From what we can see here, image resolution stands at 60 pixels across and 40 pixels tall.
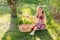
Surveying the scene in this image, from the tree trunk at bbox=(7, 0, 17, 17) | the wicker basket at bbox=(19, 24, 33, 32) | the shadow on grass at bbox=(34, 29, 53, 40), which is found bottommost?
the shadow on grass at bbox=(34, 29, 53, 40)

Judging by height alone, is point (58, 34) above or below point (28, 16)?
below

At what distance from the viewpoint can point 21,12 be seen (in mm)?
1564

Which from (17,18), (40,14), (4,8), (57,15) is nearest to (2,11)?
(4,8)

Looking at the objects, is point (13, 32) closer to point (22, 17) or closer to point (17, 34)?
point (17, 34)

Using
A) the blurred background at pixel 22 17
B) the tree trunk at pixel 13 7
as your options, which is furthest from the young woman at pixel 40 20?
the tree trunk at pixel 13 7

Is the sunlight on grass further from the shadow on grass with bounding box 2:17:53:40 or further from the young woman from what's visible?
the young woman

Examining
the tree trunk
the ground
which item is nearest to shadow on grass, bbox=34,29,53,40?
the ground

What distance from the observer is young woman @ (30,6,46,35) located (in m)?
1.57

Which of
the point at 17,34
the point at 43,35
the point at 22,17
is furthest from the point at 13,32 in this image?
the point at 43,35

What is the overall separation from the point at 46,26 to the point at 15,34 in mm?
251

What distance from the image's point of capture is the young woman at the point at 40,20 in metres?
1.57

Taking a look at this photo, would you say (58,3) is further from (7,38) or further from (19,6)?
(7,38)

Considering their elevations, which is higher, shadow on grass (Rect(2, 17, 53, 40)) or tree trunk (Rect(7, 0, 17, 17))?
tree trunk (Rect(7, 0, 17, 17))

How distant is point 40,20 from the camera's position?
1582 mm
